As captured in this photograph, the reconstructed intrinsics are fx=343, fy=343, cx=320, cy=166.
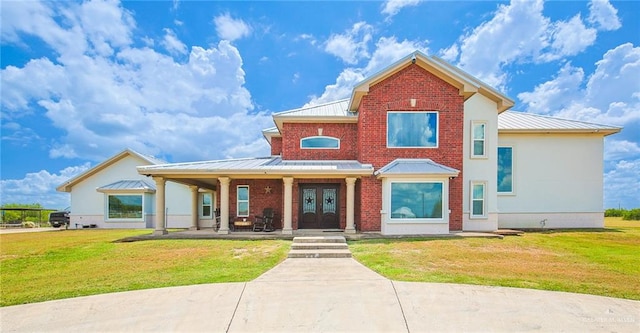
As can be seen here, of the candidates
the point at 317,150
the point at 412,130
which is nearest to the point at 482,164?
the point at 412,130

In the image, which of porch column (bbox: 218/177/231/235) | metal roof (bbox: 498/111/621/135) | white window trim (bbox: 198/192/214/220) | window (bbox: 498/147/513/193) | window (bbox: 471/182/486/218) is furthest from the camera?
white window trim (bbox: 198/192/214/220)

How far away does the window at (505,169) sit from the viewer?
17344 mm

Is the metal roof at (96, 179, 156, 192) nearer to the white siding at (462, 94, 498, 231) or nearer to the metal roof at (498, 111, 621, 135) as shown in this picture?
the white siding at (462, 94, 498, 231)

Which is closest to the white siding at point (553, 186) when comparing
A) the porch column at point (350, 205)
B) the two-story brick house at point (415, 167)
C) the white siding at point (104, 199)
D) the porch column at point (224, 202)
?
the two-story brick house at point (415, 167)

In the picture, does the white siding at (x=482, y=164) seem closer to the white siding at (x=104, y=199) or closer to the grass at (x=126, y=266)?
the grass at (x=126, y=266)

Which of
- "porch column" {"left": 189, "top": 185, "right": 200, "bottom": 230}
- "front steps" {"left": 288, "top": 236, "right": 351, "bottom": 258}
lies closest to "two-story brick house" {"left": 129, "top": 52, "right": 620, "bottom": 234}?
"porch column" {"left": 189, "top": 185, "right": 200, "bottom": 230}

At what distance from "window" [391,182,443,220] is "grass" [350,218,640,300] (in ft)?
4.99

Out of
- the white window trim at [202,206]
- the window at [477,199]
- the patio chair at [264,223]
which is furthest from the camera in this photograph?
the white window trim at [202,206]

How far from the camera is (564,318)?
16.8ft

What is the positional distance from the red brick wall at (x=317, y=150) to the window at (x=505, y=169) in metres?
7.72

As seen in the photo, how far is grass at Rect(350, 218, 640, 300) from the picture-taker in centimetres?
693

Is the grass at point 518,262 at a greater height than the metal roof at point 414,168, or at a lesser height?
lesser

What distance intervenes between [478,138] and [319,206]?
308 inches

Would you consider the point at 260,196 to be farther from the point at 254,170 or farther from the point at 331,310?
the point at 331,310
